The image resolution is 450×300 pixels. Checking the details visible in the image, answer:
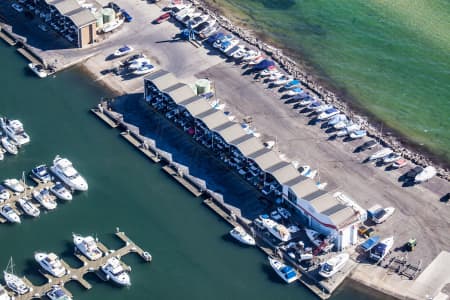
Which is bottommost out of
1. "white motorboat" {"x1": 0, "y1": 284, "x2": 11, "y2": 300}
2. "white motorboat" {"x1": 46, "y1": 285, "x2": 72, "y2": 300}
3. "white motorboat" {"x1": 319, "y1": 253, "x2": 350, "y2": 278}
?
"white motorboat" {"x1": 0, "y1": 284, "x2": 11, "y2": 300}

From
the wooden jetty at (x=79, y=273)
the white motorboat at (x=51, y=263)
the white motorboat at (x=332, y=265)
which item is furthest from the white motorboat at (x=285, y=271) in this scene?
the white motorboat at (x=51, y=263)

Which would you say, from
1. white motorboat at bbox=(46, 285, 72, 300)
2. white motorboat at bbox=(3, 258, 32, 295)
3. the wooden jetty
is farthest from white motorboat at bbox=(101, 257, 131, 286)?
white motorboat at bbox=(3, 258, 32, 295)

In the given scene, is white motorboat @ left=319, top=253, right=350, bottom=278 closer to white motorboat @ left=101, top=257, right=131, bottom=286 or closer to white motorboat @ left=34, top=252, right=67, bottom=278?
white motorboat @ left=101, top=257, right=131, bottom=286

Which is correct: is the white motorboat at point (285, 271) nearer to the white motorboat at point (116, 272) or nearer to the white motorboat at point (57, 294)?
the white motorboat at point (116, 272)

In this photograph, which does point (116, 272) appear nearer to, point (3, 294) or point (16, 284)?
point (16, 284)

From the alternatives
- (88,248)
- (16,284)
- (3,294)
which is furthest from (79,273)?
(3,294)

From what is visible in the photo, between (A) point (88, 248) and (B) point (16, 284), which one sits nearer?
(B) point (16, 284)

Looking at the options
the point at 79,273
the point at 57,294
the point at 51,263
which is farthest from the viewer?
the point at 79,273

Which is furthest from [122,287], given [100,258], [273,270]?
[273,270]
